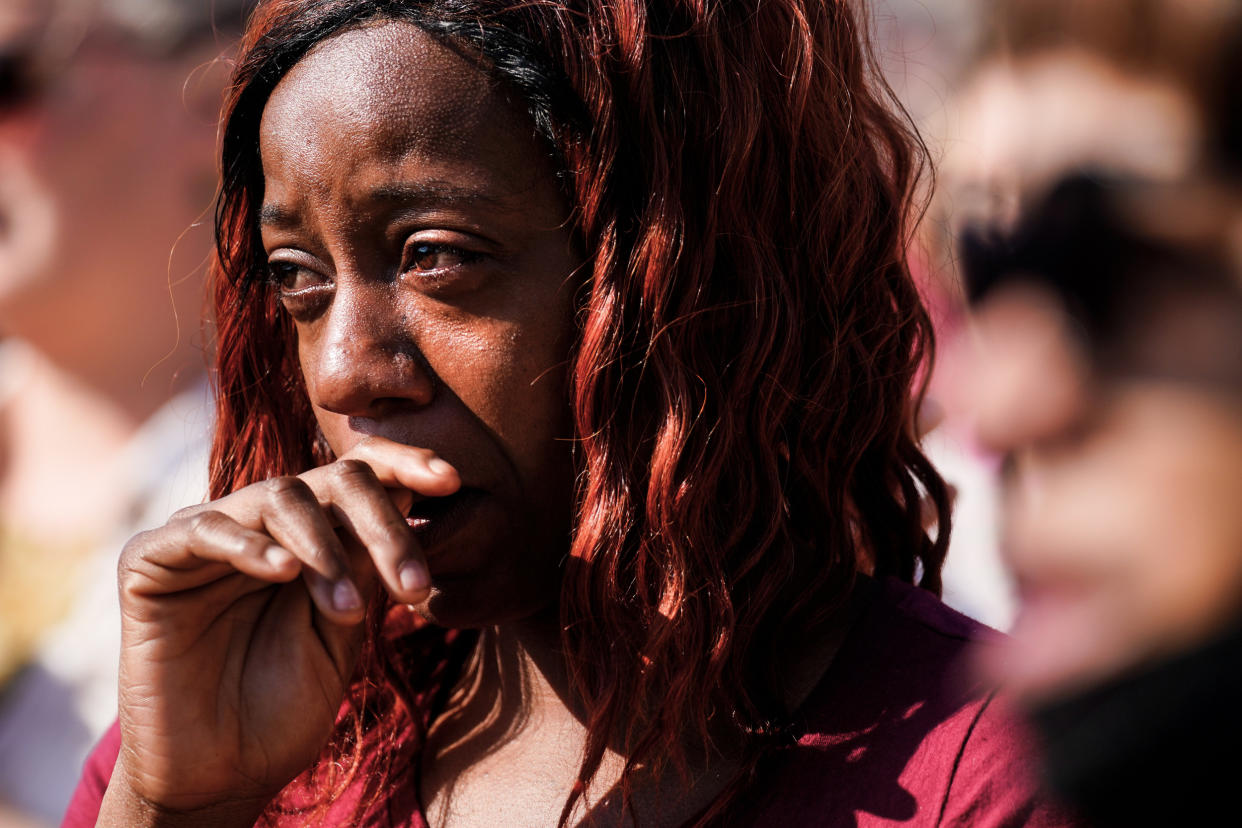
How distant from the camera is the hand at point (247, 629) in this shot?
1354mm

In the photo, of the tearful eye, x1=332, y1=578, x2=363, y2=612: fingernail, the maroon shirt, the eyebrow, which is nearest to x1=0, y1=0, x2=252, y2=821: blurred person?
the tearful eye

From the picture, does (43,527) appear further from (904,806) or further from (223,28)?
(904,806)

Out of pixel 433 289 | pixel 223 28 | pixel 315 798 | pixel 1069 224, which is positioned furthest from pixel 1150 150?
pixel 223 28

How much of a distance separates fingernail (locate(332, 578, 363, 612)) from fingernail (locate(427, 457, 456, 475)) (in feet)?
0.55

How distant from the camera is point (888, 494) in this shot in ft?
5.82

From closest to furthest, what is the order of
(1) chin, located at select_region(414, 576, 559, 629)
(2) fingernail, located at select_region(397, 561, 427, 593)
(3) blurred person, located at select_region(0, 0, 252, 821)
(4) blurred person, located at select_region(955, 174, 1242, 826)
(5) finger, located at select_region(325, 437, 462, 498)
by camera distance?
1. (4) blurred person, located at select_region(955, 174, 1242, 826)
2. (2) fingernail, located at select_region(397, 561, 427, 593)
3. (5) finger, located at select_region(325, 437, 462, 498)
4. (1) chin, located at select_region(414, 576, 559, 629)
5. (3) blurred person, located at select_region(0, 0, 252, 821)

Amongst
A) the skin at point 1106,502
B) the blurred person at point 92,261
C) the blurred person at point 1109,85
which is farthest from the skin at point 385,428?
the blurred person at point 92,261

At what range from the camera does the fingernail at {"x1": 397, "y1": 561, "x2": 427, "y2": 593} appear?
50.6 inches

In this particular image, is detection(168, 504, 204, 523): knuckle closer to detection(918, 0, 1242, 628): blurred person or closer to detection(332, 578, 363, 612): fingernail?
detection(332, 578, 363, 612): fingernail

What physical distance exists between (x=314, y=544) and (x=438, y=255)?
0.38 metres

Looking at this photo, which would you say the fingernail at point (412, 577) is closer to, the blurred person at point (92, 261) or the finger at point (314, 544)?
the finger at point (314, 544)

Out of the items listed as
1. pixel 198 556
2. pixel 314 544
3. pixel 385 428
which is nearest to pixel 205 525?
pixel 198 556

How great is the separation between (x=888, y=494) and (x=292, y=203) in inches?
36.2

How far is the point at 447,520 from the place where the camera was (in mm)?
1504
